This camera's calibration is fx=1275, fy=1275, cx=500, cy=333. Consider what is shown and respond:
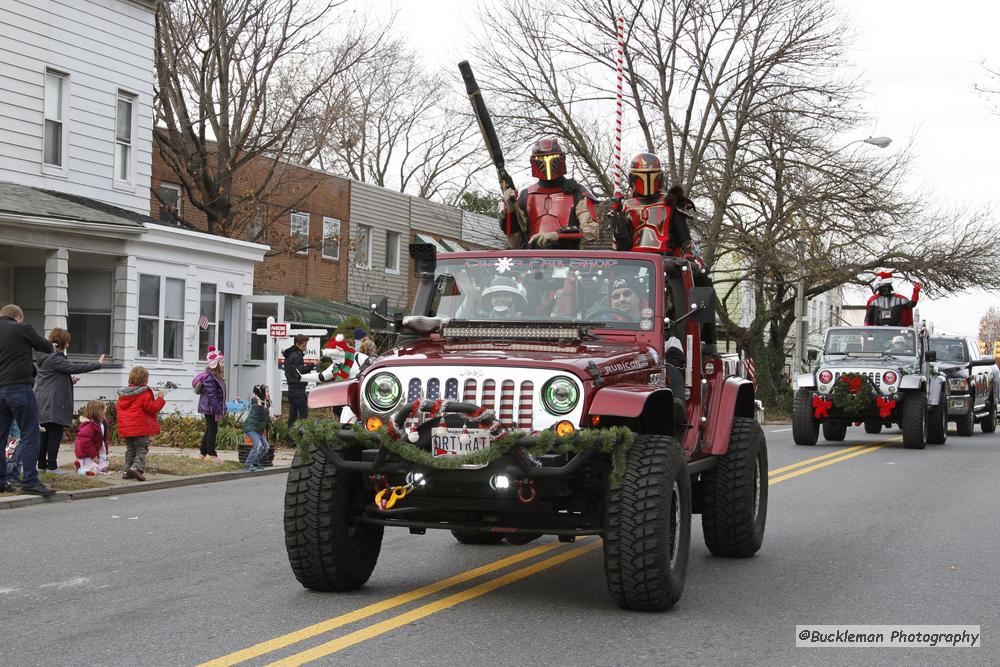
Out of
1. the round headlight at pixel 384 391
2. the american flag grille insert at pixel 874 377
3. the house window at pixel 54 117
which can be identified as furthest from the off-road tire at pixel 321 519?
the house window at pixel 54 117

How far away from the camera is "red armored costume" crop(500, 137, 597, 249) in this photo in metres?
9.92

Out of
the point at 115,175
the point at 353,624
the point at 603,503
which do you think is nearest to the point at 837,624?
the point at 603,503

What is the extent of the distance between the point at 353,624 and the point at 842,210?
32399mm

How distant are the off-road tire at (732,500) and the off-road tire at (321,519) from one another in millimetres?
2916

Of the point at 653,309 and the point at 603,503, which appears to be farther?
the point at 653,309

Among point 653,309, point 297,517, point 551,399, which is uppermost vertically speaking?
point 653,309

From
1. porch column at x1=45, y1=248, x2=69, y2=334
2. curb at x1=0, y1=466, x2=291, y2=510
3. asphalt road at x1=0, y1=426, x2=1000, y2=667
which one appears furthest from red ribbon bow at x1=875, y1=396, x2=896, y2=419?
porch column at x1=45, y1=248, x2=69, y2=334

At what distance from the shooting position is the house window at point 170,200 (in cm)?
3011

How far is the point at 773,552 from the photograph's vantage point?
31.3 feet

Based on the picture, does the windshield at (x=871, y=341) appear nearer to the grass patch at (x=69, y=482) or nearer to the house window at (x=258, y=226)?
the grass patch at (x=69, y=482)

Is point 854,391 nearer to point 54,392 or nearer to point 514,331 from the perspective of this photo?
point 54,392

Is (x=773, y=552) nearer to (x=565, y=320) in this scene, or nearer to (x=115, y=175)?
(x=565, y=320)

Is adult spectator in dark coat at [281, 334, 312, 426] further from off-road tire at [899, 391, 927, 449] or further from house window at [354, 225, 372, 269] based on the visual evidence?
house window at [354, 225, 372, 269]

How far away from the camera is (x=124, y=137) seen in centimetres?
2416
